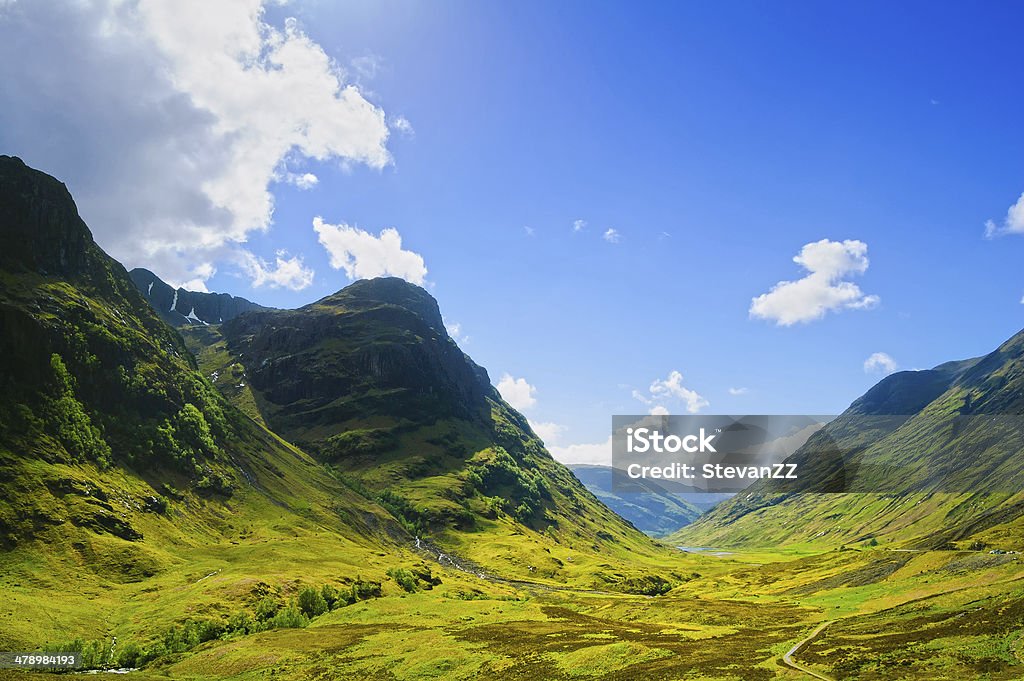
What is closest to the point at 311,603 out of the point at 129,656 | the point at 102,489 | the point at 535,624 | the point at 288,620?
the point at 288,620

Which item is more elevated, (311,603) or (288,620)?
(288,620)

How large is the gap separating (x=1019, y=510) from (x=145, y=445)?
24710 centimetres

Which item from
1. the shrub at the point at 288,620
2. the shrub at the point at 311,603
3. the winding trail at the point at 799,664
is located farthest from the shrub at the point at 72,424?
the winding trail at the point at 799,664

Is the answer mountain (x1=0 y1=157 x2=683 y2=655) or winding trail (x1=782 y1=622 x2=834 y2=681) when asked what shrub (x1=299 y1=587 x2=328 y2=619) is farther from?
winding trail (x1=782 y1=622 x2=834 y2=681)

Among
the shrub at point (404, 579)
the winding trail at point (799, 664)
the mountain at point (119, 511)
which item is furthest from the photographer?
the shrub at point (404, 579)

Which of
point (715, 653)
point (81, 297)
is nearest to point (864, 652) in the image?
point (715, 653)

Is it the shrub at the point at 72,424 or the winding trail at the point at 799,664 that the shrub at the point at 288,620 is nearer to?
the winding trail at the point at 799,664

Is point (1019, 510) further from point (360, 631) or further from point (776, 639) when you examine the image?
point (360, 631)

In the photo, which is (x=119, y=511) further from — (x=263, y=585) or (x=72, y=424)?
(x=263, y=585)

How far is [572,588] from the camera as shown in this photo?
182500 mm

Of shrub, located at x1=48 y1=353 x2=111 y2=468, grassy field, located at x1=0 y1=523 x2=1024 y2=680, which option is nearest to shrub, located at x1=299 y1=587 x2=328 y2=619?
grassy field, located at x1=0 y1=523 x2=1024 y2=680

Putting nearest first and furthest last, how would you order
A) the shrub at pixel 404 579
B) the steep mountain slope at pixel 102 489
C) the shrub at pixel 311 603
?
the steep mountain slope at pixel 102 489, the shrub at pixel 311 603, the shrub at pixel 404 579

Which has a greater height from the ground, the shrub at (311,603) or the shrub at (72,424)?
the shrub at (72,424)

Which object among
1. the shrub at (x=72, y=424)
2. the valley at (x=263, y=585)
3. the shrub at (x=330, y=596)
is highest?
the shrub at (x=72, y=424)
